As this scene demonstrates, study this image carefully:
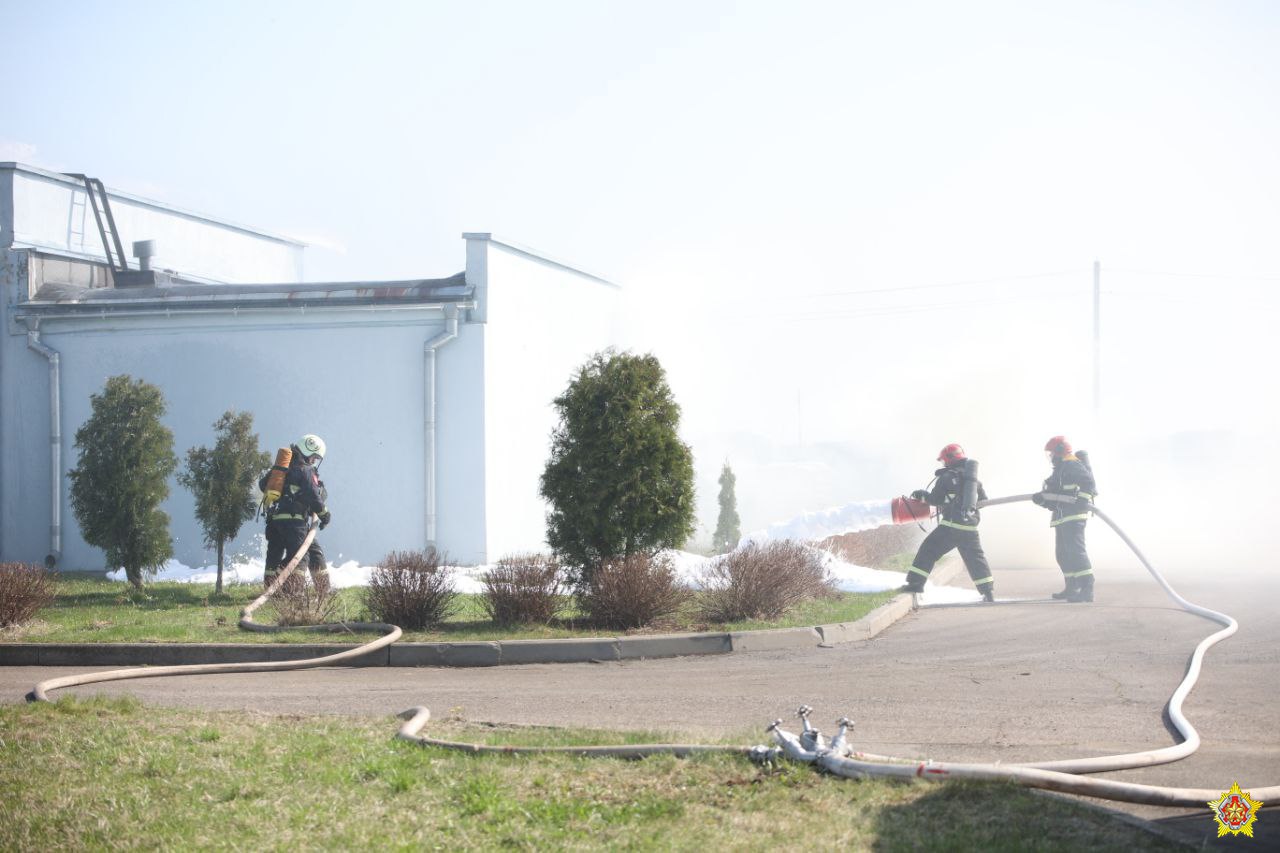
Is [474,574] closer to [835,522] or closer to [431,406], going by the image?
[431,406]

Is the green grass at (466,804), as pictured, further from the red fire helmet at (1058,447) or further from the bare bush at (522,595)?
the red fire helmet at (1058,447)

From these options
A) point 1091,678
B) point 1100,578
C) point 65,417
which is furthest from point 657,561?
point 65,417

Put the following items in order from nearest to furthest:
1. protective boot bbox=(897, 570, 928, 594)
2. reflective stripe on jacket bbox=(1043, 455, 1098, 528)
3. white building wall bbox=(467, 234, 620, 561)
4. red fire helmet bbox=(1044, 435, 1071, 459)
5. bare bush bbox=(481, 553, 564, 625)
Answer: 1. bare bush bbox=(481, 553, 564, 625)
2. protective boot bbox=(897, 570, 928, 594)
3. reflective stripe on jacket bbox=(1043, 455, 1098, 528)
4. red fire helmet bbox=(1044, 435, 1071, 459)
5. white building wall bbox=(467, 234, 620, 561)

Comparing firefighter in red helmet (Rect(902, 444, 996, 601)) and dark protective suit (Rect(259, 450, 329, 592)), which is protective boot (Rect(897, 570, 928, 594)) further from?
dark protective suit (Rect(259, 450, 329, 592))

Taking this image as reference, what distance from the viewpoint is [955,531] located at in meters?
15.3

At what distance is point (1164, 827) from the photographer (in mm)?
4723

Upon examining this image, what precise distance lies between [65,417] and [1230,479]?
45333 millimetres

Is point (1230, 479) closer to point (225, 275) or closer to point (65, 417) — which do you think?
point (225, 275)

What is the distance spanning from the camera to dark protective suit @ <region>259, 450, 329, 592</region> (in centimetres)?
1437

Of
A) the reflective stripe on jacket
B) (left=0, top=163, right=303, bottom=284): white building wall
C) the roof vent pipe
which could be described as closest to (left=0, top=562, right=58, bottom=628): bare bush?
(left=0, top=163, right=303, bottom=284): white building wall

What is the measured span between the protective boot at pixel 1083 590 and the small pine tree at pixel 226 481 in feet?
36.2

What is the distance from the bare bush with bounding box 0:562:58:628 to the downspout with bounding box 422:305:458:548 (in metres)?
7.15

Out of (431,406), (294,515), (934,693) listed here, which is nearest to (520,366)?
(431,406)

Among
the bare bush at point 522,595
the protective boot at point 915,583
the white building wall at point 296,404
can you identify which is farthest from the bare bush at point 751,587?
the white building wall at point 296,404
